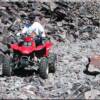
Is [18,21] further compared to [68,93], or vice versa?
[18,21]

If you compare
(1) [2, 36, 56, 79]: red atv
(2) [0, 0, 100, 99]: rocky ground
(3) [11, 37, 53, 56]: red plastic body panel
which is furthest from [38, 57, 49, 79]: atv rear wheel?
(3) [11, 37, 53, 56]: red plastic body panel

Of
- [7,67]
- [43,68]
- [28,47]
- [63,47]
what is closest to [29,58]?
[28,47]

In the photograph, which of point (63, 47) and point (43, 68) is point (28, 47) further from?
point (63, 47)

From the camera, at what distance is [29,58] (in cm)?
1463

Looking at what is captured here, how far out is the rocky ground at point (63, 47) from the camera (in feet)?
42.1

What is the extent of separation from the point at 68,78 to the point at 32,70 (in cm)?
145

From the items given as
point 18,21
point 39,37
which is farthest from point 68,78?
point 18,21

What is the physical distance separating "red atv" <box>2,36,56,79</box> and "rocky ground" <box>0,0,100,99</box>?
11.5 inches

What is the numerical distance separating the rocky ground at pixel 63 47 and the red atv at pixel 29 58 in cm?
29

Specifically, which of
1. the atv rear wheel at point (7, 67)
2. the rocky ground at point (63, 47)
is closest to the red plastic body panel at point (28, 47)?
the atv rear wheel at point (7, 67)

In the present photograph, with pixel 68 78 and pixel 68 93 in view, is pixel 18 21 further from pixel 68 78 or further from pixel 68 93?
pixel 68 93

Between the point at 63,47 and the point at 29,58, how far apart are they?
503 cm

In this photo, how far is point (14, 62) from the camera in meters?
14.8

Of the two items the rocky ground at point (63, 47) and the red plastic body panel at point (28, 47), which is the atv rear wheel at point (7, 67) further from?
the red plastic body panel at point (28, 47)
